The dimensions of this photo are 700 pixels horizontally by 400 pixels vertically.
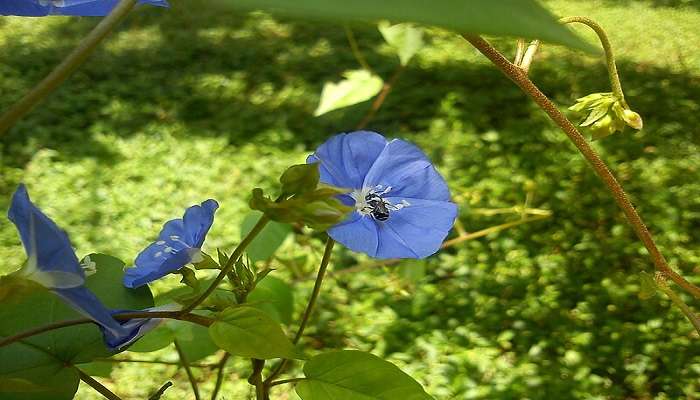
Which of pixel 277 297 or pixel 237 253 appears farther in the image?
pixel 277 297

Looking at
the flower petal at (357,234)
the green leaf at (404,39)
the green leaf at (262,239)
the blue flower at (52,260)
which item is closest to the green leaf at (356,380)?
the flower petal at (357,234)

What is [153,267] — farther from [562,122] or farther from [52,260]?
[562,122]

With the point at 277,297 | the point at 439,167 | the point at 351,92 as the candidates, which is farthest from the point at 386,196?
the point at 439,167

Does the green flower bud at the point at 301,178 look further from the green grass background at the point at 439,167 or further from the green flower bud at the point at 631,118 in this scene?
the green grass background at the point at 439,167

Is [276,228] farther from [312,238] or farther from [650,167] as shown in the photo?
[650,167]

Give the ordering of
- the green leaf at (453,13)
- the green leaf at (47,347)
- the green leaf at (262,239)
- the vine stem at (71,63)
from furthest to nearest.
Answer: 1. the green leaf at (262,239)
2. the green leaf at (47,347)
3. the vine stem at (71,63)
4. the green leaf at (453,13)

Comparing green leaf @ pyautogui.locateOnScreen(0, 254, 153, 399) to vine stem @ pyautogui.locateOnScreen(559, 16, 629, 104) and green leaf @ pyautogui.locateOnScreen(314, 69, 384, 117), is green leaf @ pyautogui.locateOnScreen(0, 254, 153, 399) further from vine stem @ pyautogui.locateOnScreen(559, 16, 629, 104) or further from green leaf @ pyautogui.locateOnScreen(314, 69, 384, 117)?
green leaf @ pyautogui.locateOnScreen(314, 69, 384, 117)
